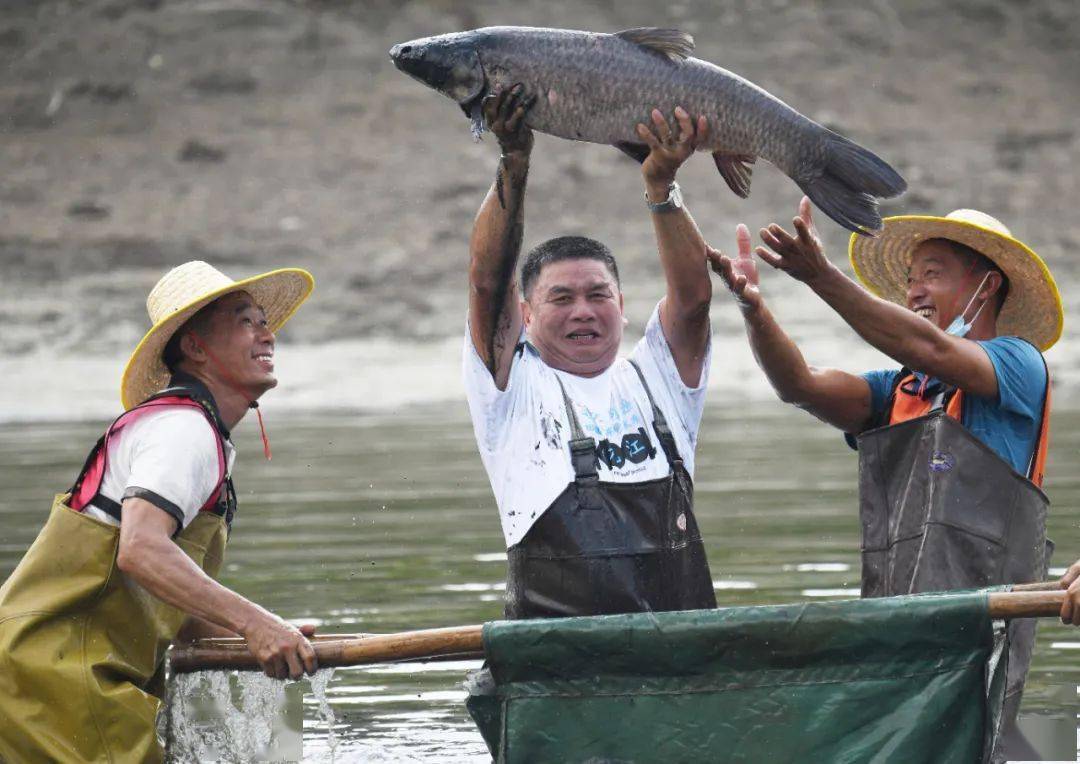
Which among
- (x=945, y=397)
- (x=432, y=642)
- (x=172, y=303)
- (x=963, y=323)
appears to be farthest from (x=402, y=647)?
(x=963, y=323)

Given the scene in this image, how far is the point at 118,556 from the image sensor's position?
4.93 meters

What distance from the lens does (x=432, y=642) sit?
4930mm

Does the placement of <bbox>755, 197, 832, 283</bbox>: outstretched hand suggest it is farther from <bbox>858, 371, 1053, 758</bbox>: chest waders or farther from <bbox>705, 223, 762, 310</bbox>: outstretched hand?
<bbox>858, 371, 1053, 758</bbox>: chest waders

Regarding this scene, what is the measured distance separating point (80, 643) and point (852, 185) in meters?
2.36

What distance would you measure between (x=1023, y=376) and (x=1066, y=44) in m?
31.6

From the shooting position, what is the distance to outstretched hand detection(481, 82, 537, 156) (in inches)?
190

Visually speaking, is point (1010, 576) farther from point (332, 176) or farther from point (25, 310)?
point (332, 176)

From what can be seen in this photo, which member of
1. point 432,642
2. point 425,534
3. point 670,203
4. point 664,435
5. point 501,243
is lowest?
point 425,534

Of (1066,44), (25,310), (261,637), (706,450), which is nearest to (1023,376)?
(261,637)

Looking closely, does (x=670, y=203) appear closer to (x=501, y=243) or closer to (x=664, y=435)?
(x=501, y=243)

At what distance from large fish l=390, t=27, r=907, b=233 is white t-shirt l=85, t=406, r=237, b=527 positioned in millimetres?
1103

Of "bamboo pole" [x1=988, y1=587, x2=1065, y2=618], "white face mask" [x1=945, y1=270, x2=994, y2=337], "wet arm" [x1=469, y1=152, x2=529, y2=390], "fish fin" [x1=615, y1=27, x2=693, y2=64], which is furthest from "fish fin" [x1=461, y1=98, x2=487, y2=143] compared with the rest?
"bamboo pole" [x1=988, y1=587, x2=1065, y2=618]

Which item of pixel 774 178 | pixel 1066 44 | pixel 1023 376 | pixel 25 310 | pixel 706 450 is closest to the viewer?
pixel 1023 376

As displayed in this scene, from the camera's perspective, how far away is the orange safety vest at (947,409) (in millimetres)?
5375
